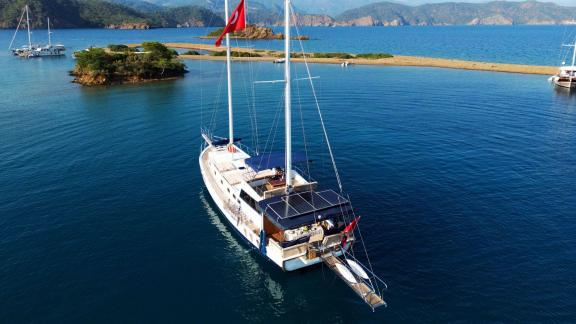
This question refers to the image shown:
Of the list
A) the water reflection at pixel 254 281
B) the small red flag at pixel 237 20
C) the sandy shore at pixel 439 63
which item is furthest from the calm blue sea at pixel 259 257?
the sandy shore at pixel 439 63

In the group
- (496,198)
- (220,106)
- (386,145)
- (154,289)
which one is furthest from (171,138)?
(496,198)

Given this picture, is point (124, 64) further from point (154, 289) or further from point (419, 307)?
point (419, 307)

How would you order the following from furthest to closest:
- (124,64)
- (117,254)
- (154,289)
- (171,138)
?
(124,64) < (171,138) < (117,254) < (154,289)

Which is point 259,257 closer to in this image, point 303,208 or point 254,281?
point 254,281

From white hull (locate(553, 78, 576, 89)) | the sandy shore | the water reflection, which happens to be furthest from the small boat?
the water reflection

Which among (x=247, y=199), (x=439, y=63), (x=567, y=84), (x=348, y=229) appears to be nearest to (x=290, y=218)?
(x=348, y=229)

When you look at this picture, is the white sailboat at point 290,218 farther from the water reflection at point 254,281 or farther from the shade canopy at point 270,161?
the water reflection at point 254,281
